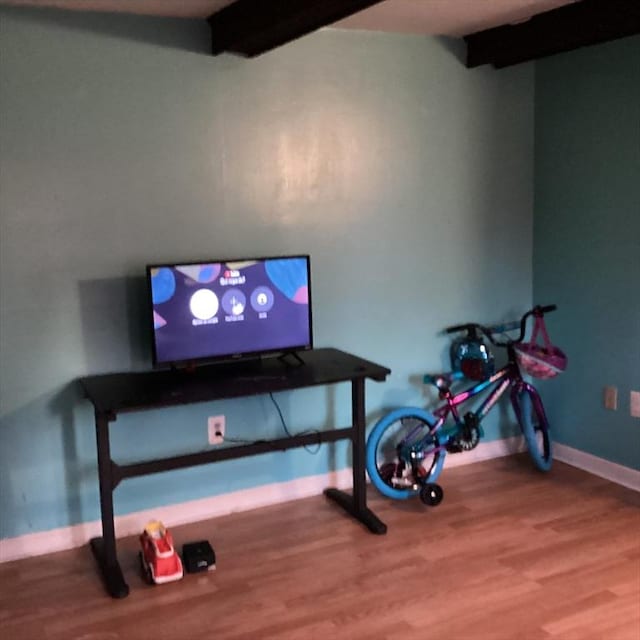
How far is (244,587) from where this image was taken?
2.93 metres

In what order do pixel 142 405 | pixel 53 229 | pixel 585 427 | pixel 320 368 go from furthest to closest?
pixel 585 427, pixel 320 368, pixel 53 229, pixel 142 405

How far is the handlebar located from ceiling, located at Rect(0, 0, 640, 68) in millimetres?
1199

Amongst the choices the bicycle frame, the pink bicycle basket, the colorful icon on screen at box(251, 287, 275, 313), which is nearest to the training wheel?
the bicycle frame

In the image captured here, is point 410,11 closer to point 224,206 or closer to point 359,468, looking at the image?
point 224,206

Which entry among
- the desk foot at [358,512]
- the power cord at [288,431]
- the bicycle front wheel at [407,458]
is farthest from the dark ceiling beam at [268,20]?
the desk foot at [358,512]

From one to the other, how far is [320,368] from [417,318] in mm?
812

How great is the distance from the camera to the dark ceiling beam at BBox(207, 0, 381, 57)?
8.45ft

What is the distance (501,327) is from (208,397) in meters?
1.76

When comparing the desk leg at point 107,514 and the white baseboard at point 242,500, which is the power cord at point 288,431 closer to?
the white baseboard at point 242,500

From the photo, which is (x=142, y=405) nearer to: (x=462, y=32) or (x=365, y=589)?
(x=365, y=589)

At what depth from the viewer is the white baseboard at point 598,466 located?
3787mm

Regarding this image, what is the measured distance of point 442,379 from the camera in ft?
12.4

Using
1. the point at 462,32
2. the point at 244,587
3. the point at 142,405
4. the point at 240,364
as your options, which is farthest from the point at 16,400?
the point at 462,32

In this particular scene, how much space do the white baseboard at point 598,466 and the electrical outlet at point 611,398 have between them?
282 mm
